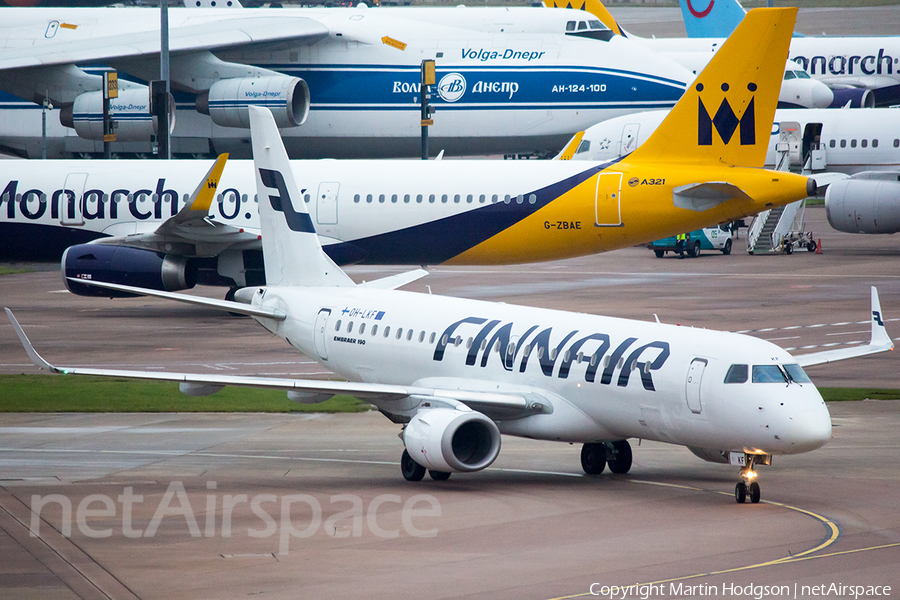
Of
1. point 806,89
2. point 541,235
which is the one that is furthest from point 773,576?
point 806,89

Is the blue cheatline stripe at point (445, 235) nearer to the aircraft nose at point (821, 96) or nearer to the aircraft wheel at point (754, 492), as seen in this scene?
Result: the aircraft wheel at point (754, 492)

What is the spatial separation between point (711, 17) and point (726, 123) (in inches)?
2476

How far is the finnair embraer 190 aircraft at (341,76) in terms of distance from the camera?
57.8 meters

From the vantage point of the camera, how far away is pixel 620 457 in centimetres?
2048

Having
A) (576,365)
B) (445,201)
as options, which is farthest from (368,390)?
(445,201)

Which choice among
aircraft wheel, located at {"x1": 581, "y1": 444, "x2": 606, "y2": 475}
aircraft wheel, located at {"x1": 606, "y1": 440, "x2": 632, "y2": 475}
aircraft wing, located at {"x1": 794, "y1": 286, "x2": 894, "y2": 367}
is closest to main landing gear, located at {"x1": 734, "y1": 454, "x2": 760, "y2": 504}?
aircraft wing, located at {"x1": 794, "y1": 286, "x2": 894, "y2": 367}

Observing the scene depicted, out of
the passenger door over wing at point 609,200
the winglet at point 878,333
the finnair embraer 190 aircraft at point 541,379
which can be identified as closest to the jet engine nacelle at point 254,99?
the passenger door over wing at point 609,200

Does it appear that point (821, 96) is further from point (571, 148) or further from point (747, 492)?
A: point (747, 492)

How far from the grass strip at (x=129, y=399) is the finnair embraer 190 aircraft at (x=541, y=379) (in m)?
3.60

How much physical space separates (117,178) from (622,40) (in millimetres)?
28478

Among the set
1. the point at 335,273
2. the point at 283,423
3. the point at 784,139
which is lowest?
the point at 283,423

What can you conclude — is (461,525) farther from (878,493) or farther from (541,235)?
(541,235)

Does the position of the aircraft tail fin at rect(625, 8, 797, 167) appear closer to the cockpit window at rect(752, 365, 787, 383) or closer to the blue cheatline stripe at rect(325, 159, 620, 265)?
the blue cheatline stripe at rect(325, 159, 620, 265)

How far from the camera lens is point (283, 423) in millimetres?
26062
